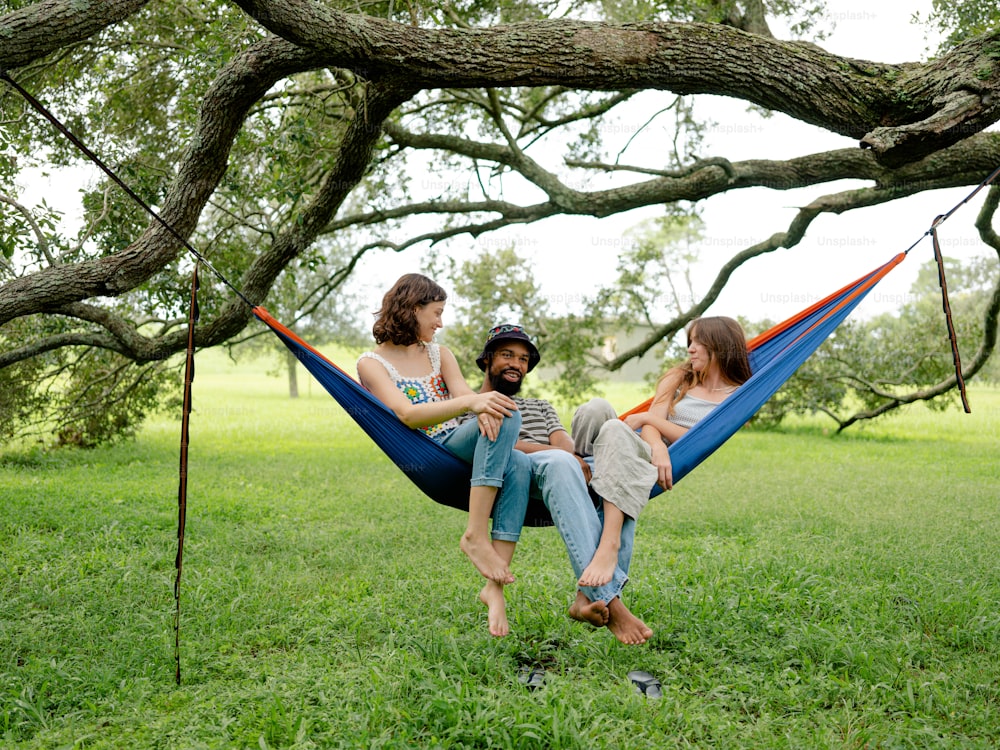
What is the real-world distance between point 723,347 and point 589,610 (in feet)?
3.21

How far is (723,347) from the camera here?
104 inches

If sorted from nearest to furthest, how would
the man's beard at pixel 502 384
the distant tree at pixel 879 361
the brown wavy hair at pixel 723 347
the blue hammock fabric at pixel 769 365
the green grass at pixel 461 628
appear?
the green grass at pixel 461 628, the blue hammock fabric at pixel 769 365, the man's beard at pixel 502 384, the brown wavy hair at pixel 723 347, the distant tree at pixel 879 361

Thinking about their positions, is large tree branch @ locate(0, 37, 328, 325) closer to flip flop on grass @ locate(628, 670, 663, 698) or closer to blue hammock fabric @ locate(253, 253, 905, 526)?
blue hammock fabric @ locate(253, 253, 905, 526)

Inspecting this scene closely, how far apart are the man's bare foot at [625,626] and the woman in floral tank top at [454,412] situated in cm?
27

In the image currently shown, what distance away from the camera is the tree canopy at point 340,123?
257cm

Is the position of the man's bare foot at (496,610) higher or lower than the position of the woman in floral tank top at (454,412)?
lower

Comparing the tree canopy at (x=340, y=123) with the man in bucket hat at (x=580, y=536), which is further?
the tree canopy at (x=340, y=123)

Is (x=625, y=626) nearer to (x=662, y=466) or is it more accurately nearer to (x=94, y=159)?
(x=662, y=466)

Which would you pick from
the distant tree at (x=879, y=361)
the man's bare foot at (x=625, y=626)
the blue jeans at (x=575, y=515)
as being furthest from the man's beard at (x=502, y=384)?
the distant tree at (x=879, y=361)

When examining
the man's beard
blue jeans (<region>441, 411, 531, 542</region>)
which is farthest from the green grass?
the man's beard

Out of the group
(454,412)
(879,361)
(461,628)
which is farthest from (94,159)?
(879,361)

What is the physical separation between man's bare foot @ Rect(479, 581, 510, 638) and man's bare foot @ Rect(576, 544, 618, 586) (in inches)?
12.2

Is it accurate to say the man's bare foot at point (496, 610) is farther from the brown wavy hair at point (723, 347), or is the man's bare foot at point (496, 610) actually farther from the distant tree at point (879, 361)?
the distant tree at point (879, 361)

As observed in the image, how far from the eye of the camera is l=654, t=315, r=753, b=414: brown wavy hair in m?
2.64
